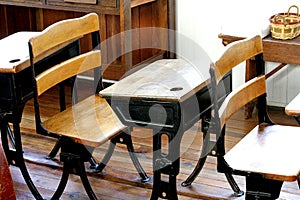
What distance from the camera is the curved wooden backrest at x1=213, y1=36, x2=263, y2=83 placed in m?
2.30

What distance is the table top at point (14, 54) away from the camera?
2.69 metres

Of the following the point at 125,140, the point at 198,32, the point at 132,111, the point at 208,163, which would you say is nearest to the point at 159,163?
the point at 132,111

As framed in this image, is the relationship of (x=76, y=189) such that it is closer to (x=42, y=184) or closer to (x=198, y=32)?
(x=42, y=184)

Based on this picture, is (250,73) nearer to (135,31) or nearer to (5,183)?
(135,31)

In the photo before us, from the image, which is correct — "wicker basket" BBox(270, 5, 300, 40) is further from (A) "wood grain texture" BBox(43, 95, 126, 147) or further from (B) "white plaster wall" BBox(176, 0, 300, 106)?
(A) "wood grain texture" BBox(43, 95, 126, 147)

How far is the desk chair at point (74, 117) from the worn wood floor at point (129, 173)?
21 centimetres

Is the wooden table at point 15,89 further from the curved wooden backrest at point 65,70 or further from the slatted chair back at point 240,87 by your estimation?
the slatted chair back at point 240,87

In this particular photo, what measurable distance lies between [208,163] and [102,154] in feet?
2.04

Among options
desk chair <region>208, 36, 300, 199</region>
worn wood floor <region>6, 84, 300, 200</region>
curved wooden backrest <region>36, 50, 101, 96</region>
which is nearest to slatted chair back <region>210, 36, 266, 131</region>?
desk chair <region>208, 36, 300, 199</region>

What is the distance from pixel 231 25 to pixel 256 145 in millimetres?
1556

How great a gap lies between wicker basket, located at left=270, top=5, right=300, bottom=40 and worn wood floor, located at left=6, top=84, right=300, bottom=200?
0.57 m

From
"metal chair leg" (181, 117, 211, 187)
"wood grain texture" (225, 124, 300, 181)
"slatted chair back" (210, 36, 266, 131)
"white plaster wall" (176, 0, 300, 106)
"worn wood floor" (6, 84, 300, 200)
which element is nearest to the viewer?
"wood grain texture" (225, 124, 300, 181)

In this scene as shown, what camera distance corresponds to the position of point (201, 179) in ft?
10.1

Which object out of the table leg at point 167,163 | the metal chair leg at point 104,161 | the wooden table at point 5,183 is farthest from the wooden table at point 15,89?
the wooden table at point 5,183
